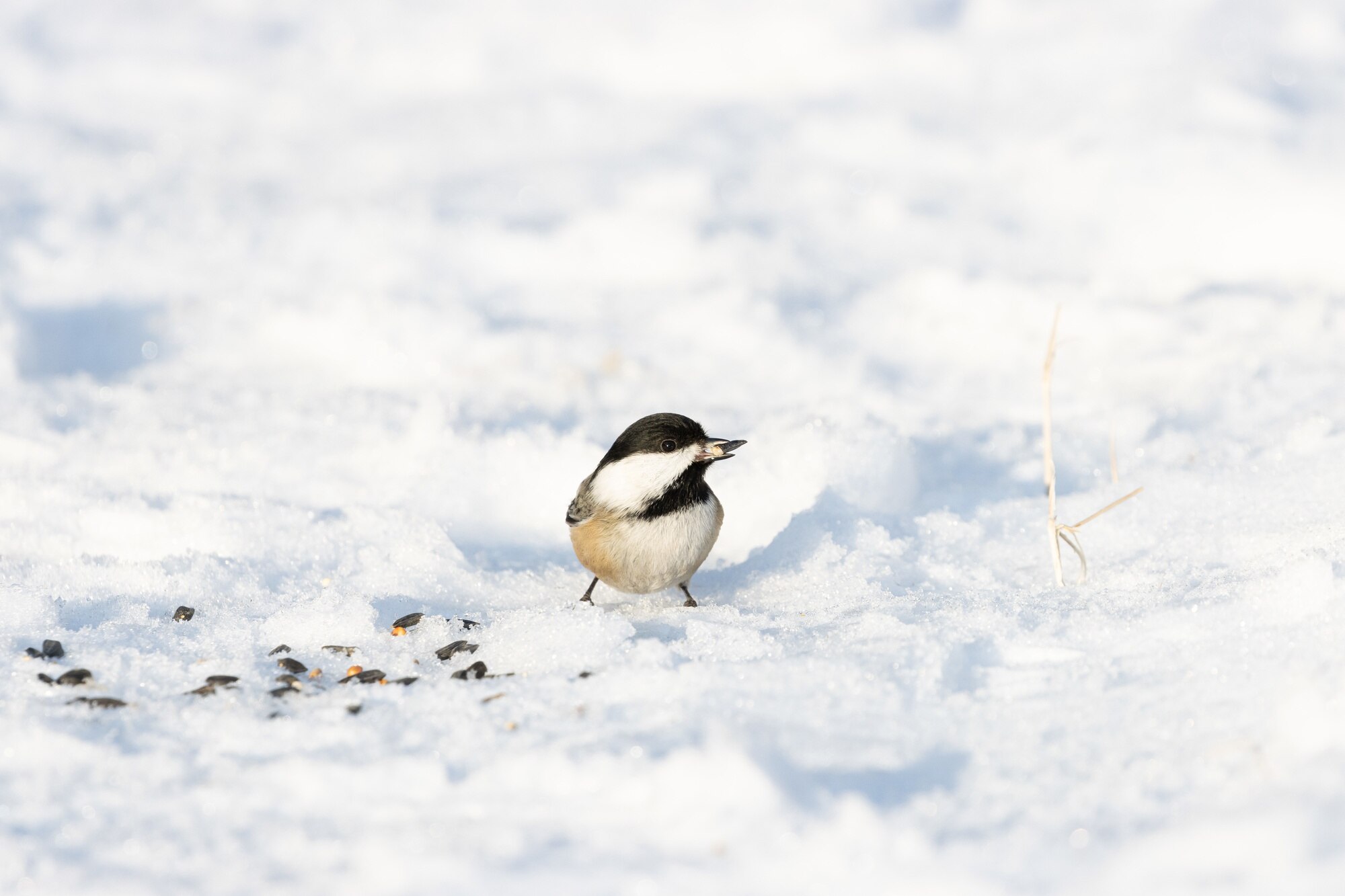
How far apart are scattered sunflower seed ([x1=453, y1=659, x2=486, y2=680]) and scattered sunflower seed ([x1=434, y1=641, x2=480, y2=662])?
0.37 ft

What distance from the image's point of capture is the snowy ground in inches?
77.1

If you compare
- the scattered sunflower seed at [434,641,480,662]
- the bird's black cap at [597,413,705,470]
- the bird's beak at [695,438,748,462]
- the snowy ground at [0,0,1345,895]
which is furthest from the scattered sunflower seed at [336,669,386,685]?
the bird's beak at [695,438,748,462]

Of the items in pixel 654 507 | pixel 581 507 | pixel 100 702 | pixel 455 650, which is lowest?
pixel 100 702

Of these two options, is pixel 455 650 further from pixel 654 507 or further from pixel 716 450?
pixel 716 450

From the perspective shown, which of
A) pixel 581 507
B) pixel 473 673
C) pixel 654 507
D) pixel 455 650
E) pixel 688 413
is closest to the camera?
pixel 473 673

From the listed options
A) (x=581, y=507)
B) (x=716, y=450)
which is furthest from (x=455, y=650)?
(x=716, y=450)

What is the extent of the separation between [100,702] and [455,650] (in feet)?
2.68

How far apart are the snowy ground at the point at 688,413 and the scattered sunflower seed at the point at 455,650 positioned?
35mm

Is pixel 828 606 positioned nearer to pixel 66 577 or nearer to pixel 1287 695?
pixel 1287 695

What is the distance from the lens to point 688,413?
15.5 feet

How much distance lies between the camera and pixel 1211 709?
2.15 m

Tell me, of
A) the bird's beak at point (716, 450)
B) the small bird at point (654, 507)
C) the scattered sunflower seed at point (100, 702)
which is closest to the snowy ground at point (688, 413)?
the scattered sunflower seed at point (100, 702)

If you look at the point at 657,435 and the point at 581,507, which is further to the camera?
the point at 581,507

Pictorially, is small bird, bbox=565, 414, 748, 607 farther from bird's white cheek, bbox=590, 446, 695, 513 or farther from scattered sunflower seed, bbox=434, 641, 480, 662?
scattered sunflower seed, bbox=434, 641, 480, 662
